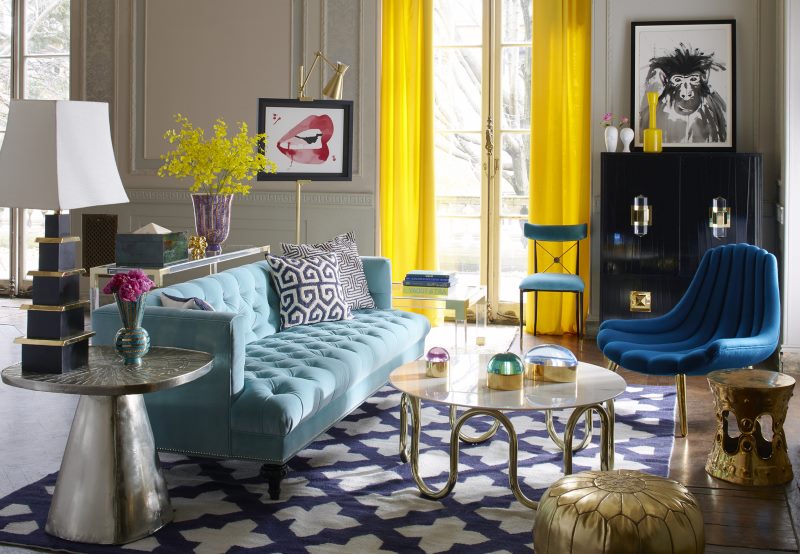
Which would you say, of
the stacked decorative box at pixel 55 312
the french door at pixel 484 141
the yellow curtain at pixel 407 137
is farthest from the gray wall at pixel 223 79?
the stacked decorative box at pixel 55 312

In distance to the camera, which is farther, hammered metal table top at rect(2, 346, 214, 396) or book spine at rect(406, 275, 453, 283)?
book spine at rect(406, 275, 453, 283)

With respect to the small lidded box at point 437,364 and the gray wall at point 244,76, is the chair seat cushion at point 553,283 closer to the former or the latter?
the gray wall at point 244,76

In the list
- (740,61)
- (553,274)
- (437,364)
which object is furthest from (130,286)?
(740,61)

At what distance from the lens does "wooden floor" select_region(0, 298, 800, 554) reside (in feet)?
11.2

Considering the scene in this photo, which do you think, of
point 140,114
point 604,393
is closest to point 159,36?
point 140,114

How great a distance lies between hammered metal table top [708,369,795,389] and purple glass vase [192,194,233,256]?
8.30 ft

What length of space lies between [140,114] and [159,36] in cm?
65

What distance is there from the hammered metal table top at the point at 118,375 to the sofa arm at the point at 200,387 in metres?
0.16

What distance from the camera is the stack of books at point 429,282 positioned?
5.76 metres

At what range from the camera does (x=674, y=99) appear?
268 inches

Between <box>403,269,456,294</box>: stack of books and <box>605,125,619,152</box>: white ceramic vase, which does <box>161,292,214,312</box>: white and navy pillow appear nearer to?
<box>403,269,456,294</box>: stack of books

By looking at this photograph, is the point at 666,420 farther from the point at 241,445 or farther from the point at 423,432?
the point at 241,445

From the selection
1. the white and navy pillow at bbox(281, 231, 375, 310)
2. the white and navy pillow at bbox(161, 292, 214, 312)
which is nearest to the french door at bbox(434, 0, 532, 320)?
the white and navy pillow at bbox(281, 231, 375, 310)

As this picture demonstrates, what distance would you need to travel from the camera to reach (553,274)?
6.92 meters
